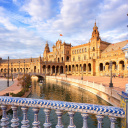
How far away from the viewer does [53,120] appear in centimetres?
1073

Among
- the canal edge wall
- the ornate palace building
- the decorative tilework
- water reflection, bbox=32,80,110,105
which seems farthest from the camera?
the ornate palace building

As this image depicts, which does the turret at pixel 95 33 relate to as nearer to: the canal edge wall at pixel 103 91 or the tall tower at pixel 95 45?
the tall tower at pixel 95 45

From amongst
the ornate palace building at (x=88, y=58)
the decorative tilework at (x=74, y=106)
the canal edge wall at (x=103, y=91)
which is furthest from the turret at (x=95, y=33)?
the decorative tilework at (x=74, y=106)

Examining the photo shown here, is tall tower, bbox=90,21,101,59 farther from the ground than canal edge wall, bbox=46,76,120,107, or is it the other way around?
tall tower, bbox=90,21,101,59

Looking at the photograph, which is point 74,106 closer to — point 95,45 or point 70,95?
point 70,95

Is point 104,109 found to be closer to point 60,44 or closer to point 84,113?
point 84,113

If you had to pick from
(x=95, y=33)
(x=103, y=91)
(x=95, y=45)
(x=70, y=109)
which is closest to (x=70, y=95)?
(x=103, y=91)

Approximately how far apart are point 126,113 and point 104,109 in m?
0.51

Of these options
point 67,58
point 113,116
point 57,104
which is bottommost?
point 113,116

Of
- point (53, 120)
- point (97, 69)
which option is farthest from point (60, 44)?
point (53, 120)

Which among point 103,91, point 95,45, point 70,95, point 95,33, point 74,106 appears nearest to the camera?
point 74,106

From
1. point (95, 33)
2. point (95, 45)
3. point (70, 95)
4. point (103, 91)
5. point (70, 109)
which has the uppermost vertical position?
point (95, 33)

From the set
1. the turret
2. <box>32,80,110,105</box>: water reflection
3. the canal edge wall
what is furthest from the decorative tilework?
the turret

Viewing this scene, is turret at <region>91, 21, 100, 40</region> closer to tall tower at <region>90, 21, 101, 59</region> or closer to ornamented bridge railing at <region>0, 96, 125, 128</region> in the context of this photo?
tall tower at <region>90, 21, 101, 59</region>
